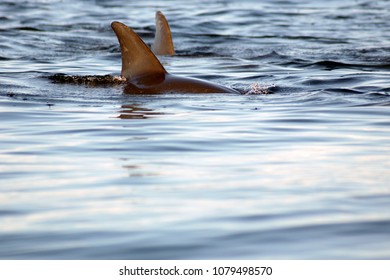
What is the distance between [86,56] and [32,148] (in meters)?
8.52

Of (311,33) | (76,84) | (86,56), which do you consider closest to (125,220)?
(76,84)

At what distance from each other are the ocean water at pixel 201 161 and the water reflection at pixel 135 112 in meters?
0.01

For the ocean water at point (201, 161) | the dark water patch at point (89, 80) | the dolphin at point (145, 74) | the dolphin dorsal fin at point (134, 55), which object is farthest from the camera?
the dark water patch at point (89, 80)

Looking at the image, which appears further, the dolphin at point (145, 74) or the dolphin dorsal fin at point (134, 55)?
the dolphin dorsal fin at point (134, 55)

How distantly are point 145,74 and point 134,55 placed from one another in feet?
0.88

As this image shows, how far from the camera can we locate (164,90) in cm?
1149

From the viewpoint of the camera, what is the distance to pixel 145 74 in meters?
11.9

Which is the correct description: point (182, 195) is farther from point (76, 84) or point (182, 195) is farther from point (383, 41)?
point (383, 41)

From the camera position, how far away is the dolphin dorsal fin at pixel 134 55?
1163 centimetres

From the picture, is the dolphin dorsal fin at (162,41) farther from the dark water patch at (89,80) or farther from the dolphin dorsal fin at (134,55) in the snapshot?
the dolphin dorsal fin at (134,55)

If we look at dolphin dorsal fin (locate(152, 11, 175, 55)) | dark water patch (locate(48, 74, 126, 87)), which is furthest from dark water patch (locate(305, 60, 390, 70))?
dark water patch (locate(48, 74, 126, 87))

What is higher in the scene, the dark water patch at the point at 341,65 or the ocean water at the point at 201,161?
the ocean water at the point at 201,161

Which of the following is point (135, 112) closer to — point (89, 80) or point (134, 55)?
point (134, 55)

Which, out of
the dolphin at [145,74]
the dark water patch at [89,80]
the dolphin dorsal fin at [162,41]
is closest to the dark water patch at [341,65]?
the dolphin dorsal fin at [162,41]
